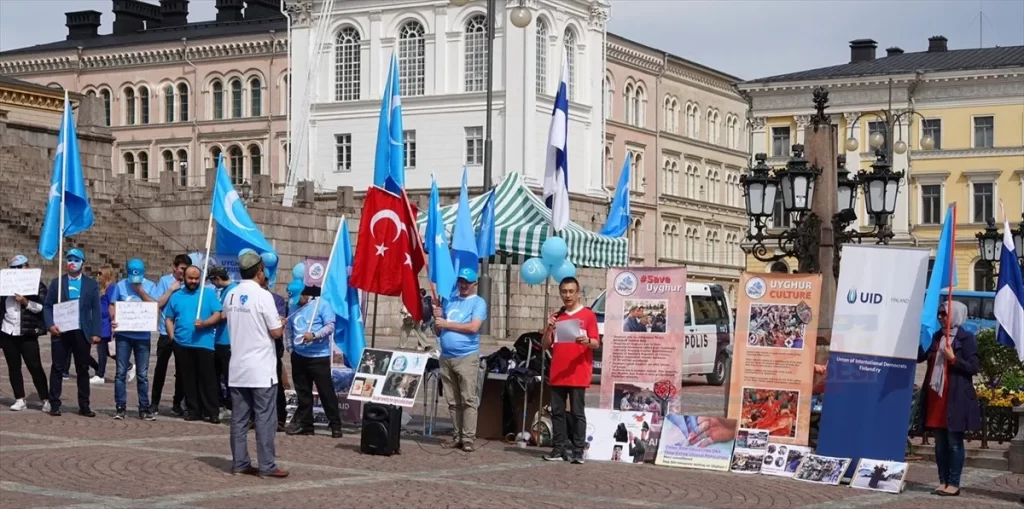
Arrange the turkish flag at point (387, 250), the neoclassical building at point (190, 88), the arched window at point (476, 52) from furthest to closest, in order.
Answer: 1. the neoclassical building at point (190, 88)
2. the arched window at point (476, 52)
3. the turkish flag at point (387, 250)

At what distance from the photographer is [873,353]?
49.1 feet

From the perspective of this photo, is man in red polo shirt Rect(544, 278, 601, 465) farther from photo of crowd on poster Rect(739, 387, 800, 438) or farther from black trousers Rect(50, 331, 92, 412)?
black trousers Rect(50, 331, 92, 412)

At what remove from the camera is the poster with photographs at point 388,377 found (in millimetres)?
16375

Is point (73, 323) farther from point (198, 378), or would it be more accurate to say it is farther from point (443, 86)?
point (443, 86)

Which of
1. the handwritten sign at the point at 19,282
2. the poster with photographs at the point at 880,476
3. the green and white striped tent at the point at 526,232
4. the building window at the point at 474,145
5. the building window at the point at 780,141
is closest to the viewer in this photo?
the poster with photographs at the point at 880,476

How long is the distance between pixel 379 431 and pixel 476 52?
4447cm

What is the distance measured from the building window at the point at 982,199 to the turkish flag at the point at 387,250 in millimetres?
61693

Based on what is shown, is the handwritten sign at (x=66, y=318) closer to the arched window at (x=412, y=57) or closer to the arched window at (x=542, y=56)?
the arched window at (x=542, y=56)

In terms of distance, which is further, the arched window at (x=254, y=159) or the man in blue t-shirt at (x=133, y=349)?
the arched window at (x=254, y=159)

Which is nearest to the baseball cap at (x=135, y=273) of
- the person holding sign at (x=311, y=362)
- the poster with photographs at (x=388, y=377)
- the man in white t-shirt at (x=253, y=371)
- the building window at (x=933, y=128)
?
the person holding sign at (x=311, y=362)

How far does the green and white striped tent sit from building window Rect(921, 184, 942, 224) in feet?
152

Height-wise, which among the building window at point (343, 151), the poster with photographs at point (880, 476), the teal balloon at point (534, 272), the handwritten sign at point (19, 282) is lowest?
the poster with photographs at point (880, 476)

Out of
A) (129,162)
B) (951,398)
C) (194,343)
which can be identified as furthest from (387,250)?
(129,162)

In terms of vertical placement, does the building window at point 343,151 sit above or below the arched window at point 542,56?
below
